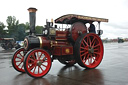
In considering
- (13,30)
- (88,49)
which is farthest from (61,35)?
(13,30)

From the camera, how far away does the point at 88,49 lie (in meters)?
5.97

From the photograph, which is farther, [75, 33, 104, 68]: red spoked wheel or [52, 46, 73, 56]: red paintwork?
[75, 33, 104, 68]: red spoked wheel

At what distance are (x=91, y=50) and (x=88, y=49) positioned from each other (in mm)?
126

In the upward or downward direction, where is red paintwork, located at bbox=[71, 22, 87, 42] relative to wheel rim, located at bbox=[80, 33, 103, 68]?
upward

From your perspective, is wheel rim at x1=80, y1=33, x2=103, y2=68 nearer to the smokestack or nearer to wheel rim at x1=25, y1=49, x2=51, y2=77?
wheel rim at x1=25, y1=49, x2=51, y2=77

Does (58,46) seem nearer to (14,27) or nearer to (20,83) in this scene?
(20,83)

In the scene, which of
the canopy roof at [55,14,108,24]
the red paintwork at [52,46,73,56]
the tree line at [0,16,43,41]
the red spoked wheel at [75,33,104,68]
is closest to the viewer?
A: the red paintwork at [52,46,73,56]

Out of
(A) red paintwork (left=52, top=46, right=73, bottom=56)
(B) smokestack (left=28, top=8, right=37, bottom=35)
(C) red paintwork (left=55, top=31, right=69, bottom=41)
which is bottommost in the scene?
(A) red paintwork (left=52, top=46, right=73, bottom=56)

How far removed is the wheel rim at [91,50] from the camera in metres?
5.89

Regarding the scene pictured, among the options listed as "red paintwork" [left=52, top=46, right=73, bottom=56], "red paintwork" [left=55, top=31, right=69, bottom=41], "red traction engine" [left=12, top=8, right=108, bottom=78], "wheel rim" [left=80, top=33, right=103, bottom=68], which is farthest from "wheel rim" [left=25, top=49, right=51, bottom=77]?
"wheel rim" [left=80, top=33, right=103, bottom=68]

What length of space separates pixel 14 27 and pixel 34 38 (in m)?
50.8

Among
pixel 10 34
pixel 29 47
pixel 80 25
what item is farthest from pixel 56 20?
pixel 10 34

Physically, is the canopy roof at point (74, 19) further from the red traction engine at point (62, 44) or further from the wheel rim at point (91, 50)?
the wheel rim at point (91, 50)

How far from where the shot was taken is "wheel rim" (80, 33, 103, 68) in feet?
19.3
